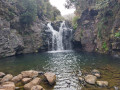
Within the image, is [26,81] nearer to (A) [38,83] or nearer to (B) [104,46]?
(A) [38,83]

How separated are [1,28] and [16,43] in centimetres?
501

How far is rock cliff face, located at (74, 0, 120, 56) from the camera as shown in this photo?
20.5 metres

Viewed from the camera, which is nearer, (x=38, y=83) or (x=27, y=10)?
(x=38, y=83)

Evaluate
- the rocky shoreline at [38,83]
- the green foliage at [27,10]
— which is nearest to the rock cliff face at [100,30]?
the rocky shoreline at [38,83]

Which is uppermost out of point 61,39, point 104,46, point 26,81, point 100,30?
point 100,30

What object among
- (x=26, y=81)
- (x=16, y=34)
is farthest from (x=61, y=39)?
(x=26, y=81)

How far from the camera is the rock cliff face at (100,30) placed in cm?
2045

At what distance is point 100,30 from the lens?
81.4 feet

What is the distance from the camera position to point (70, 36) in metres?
34.6

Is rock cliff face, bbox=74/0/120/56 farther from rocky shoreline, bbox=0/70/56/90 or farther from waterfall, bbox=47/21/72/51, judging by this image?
rocky shoreline, bbox=0/70/56/90

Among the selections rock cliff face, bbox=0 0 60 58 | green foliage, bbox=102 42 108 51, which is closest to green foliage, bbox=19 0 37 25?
rock cliff face, bbox=0 0 60 58

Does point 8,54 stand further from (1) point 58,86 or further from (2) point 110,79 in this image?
(2) point 110,79

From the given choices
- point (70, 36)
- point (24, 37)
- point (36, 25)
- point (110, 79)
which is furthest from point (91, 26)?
point (110, 79)

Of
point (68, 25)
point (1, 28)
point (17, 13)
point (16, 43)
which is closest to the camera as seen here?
point (1, 28)
